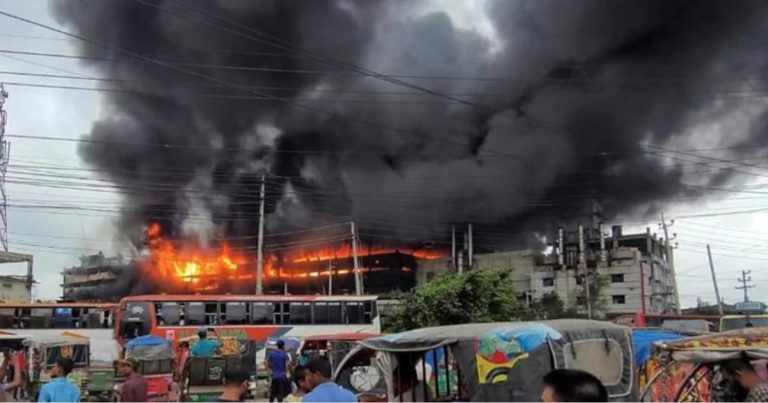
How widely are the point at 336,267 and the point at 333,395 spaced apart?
6418 cm

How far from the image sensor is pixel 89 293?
65.5m

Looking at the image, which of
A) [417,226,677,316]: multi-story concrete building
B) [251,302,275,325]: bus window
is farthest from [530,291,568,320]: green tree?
[251,302,275,325]: bus window

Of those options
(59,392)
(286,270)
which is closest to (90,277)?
(286,270)

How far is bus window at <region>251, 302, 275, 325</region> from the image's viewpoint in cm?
2478

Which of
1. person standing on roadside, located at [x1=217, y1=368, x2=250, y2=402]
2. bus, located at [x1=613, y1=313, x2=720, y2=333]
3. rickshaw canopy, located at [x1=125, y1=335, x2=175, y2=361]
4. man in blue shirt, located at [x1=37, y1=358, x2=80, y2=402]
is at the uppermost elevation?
person standing on roadside, located at [x1=217, y1=368, x2=250, y2=402]

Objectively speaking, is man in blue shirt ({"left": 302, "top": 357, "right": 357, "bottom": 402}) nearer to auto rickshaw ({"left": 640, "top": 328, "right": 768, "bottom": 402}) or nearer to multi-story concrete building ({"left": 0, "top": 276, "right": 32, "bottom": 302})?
auto rickshaw ({"left": 640, "top": 328, "right": 768, "bottom": 402})

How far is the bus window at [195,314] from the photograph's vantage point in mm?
23922

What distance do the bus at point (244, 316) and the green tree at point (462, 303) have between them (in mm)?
2470

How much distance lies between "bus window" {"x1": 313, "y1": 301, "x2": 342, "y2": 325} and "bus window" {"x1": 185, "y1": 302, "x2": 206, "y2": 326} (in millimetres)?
4560

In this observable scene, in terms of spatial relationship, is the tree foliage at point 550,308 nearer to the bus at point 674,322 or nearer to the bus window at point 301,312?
the bus at point 674,322

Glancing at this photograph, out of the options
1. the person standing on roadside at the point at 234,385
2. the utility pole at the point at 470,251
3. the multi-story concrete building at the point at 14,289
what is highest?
the utility pole at the point at 470,251

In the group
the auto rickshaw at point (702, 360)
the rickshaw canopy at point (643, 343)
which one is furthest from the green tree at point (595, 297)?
the auto rickshaw at point (702, 360)

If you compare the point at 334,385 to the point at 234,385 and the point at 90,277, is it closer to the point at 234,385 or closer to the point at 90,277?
the point at 234,385

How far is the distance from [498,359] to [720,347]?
2.24 m
